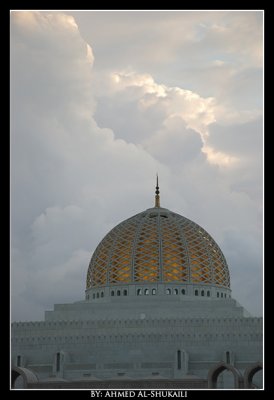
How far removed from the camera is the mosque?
96.9 feet

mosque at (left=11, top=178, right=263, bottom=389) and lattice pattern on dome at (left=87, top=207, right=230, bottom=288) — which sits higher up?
lattice pattern on dome at (left=87, top=207, right=230, bottom=288)

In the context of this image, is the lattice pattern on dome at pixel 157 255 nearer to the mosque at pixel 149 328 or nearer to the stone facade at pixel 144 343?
the mosque at pixel 149 328

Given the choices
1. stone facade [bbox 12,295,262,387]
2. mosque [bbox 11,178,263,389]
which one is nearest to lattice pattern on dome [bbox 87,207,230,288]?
mosque [bbox 11,178,263,389]

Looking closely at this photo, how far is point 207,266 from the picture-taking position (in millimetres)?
35750

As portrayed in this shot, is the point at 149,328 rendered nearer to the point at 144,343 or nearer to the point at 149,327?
the point at 149,327

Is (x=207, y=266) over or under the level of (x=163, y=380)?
over

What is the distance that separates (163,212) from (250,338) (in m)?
9.03

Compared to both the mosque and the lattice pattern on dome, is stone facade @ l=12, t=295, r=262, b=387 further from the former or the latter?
the lattice pattern on dome

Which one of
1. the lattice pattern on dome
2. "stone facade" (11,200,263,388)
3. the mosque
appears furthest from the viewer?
the lattice pattern on dome

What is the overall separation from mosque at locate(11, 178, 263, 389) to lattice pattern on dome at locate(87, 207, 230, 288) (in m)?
0.04

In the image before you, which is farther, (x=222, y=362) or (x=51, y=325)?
(x=51, y=325)
